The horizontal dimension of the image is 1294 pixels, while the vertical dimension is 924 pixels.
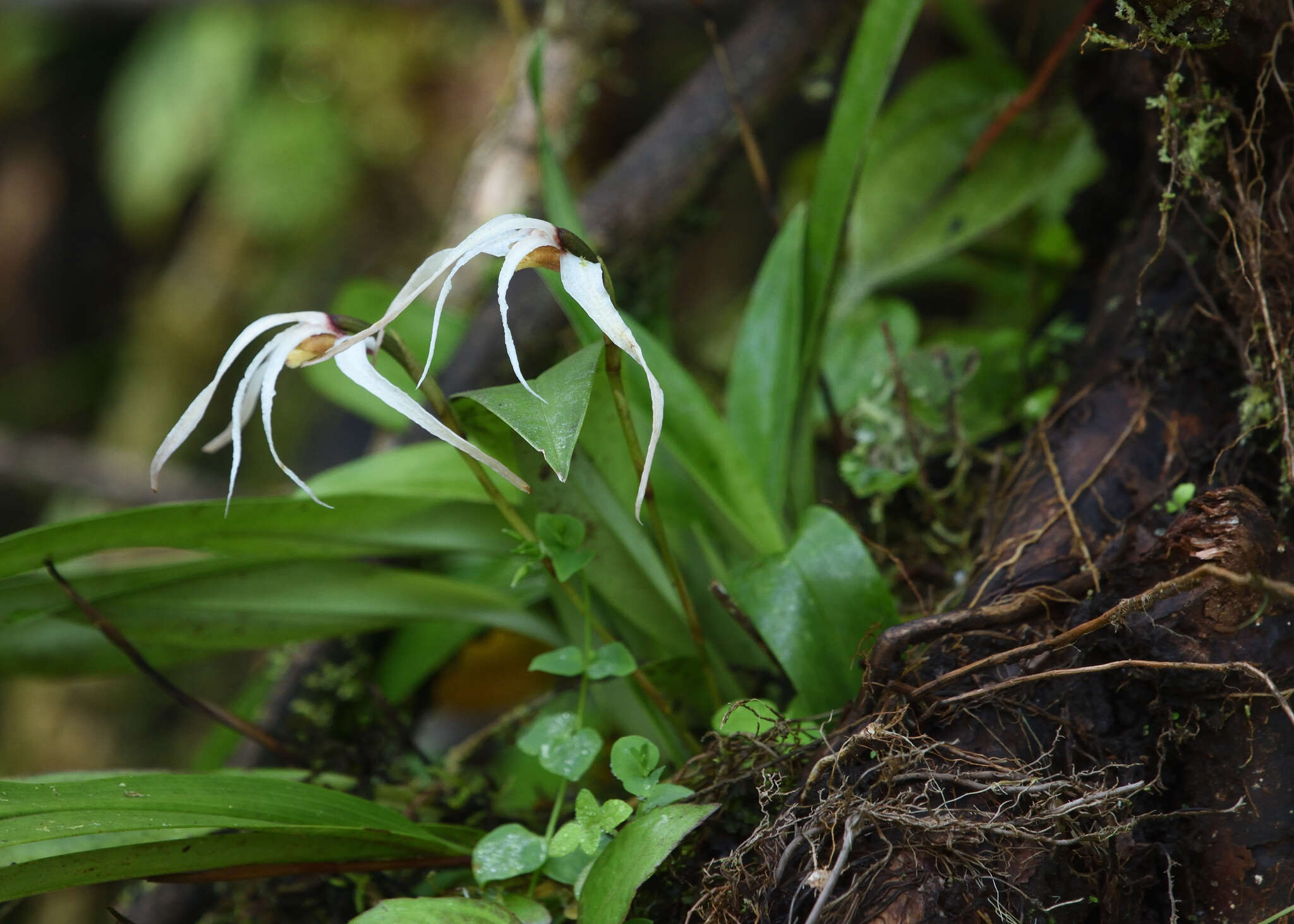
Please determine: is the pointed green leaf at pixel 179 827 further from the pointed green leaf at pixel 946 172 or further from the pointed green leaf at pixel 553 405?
the pointed green leaf at pixel 946 172

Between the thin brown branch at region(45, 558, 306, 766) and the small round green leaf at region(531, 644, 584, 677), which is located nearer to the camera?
the small round green leaf at region(531, 644, 584, 677)

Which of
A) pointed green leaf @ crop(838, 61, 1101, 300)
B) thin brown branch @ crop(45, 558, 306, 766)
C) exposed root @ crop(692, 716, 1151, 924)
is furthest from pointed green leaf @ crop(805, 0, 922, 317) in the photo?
thin brown branch @ crop(45, 558, 306, 766)

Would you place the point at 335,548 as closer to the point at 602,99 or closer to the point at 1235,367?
the point at 1235,367

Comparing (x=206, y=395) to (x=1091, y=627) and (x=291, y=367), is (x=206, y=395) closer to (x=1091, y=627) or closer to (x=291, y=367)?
(x=291, y=367)

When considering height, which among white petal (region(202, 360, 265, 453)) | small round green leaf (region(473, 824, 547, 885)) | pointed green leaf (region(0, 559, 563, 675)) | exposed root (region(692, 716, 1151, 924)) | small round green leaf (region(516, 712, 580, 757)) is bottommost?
exposed root (region(692, 716, 1151, 924))

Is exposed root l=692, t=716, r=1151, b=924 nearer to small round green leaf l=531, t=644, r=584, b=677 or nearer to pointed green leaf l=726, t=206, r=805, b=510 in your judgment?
small round green leaf l=531, t=644, r=584, b=677

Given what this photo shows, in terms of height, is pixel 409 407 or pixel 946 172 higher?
pixel 409 407

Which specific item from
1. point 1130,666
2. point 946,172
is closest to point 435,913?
point 1130,666
